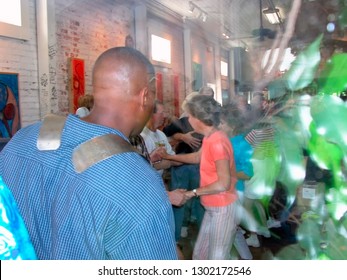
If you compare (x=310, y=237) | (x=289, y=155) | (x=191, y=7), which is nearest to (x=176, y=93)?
(x=191, y=7)

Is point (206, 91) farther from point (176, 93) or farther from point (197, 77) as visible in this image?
point (176, 93)

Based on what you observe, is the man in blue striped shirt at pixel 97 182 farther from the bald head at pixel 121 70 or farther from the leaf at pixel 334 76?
the leaf at pixel 334 76

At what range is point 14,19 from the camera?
9.86 feet

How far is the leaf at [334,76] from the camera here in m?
1.82

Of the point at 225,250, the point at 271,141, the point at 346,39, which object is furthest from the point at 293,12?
the point at 225,250

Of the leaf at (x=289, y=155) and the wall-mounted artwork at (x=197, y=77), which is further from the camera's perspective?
the wall-mounted artwork at (x=197, y=77)

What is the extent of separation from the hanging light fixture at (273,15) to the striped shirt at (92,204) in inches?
62.0

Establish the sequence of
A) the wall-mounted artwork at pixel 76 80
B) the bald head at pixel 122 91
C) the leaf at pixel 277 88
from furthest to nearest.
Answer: the wall-mounted artwork at pixel 76 80 < the leaf at pixel 277 88 < the bald head at pixel 122 91

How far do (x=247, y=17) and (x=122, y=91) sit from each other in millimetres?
1671

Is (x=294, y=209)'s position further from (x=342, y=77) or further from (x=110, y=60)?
(x=110, y=60)

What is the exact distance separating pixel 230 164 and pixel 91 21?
6.10ft

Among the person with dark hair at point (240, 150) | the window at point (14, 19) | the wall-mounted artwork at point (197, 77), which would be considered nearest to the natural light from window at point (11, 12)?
the window at point (14, 19)

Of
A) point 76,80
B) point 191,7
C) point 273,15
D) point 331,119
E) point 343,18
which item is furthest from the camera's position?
point 76,80

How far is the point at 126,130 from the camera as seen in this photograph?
1.04 m
